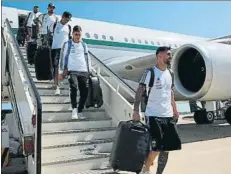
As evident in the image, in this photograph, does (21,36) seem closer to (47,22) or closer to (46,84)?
(47,22)

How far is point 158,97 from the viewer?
422 cm

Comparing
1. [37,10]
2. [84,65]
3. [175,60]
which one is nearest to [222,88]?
[175,60]

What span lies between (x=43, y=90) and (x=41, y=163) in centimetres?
209

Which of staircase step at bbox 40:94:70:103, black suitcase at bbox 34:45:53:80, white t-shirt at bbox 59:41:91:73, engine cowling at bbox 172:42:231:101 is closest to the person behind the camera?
white t-shirt at bbox 59:41:91:73

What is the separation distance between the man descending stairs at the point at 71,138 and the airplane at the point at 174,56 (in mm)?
2632

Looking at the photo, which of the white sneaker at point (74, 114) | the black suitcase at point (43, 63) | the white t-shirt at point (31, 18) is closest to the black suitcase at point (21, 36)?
the white t-shirt at point (31, 18)

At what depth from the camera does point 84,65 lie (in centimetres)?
561

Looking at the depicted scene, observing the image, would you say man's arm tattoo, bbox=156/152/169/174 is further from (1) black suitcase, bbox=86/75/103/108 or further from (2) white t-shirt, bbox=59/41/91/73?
(2) white t-shirt, bbox=59/41/91/73

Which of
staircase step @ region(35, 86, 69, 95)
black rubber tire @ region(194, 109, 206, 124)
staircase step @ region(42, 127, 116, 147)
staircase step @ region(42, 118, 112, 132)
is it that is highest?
staircase step @ region(35, 86, 69, 95)

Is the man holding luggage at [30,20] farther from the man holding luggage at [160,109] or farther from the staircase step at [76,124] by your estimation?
the man holding luggage at [160,109]

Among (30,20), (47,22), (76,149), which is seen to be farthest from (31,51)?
(76,149)

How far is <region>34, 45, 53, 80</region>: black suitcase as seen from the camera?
21.1 ft

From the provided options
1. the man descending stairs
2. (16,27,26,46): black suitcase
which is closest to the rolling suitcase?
the man descending stairs

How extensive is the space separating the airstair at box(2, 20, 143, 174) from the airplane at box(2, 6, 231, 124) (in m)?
2.25
